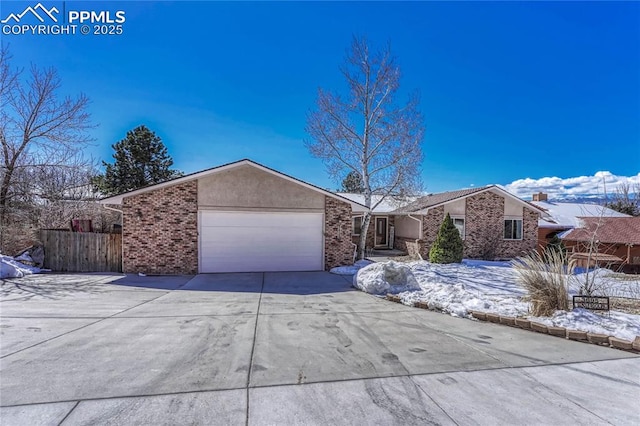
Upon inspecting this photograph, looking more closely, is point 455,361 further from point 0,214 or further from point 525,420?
point 0,214

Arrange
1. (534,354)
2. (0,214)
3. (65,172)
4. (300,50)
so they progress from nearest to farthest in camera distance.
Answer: (534,354) < (300,50) < (0,214) < (65,172)

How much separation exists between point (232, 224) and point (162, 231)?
7.87ft

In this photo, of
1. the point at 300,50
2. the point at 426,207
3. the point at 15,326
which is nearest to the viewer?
the point at 15,326

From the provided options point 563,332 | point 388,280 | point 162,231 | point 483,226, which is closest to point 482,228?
point 483,226

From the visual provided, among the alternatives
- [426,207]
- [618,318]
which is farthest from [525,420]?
[426,207]

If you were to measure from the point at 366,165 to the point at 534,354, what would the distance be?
36.0 feet

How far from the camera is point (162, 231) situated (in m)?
11.0

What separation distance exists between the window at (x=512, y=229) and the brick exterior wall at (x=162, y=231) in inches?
665

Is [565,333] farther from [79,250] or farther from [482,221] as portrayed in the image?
Answer: [79,250]

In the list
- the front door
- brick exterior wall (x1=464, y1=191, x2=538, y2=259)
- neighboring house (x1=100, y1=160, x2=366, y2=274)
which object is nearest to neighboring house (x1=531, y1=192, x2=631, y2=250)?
brick exterior wall (x1=464, y1=191, x2=538, y2=259)

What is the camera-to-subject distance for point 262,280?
10.0 m

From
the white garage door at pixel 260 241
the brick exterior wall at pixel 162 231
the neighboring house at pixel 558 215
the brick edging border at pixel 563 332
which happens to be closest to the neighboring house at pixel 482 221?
the neighboring house at pixel 558 215

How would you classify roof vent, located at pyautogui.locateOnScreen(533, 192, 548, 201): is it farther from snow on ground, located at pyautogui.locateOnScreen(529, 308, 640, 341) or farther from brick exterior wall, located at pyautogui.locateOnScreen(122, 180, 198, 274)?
brick exterior wall, located at pyautogui.locateOnScreen(122, 180, 198, 274)

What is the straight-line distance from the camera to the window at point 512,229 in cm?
1820
